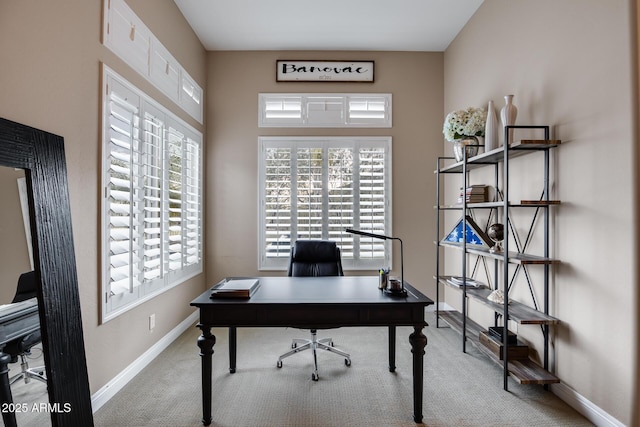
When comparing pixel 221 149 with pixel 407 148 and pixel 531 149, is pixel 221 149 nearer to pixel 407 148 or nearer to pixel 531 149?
pixel 407 148

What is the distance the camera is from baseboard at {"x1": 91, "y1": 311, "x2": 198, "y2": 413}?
216 cm

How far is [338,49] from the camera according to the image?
4121 millimetres

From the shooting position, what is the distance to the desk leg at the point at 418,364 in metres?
1.99

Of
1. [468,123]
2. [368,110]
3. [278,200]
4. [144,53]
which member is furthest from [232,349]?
[368,110]

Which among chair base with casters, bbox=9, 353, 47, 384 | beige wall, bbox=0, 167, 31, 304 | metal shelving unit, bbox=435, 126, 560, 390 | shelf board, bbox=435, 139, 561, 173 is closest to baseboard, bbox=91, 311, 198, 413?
chair base with casters, bbox=9, 353, 47, 384

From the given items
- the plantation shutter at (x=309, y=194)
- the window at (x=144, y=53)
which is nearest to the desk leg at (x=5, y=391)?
the window at (x=144, y=53)

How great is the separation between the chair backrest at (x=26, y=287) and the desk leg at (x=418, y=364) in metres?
1.97

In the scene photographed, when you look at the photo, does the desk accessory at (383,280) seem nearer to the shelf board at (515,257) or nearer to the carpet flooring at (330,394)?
the carpet flooring at (330,394)

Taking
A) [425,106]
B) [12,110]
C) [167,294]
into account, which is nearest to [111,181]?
[12,110]

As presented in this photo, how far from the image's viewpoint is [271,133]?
4.16 metres

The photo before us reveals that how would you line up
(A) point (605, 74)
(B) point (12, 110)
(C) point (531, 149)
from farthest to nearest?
(C) point (531, 149) → (A) point (605, 74) → (B) point (12, 110)

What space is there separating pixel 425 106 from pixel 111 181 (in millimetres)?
3522

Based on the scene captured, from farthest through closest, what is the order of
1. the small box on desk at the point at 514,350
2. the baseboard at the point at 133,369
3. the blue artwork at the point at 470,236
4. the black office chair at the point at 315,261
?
the black office chair at the point at 315,261 → the blue artwork at the point at 470,236 → the small box on desk at the point at 514,350 → the baseboard at the point at 133,369

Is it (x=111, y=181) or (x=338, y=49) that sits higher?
(x=338, y=49)
